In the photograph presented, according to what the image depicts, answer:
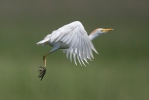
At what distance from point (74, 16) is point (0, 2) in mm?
2168

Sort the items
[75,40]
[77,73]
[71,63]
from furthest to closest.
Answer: [71,63] < [77,73] < [75,40]

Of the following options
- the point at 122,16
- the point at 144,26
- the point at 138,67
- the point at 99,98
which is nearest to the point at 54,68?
the point at 138,67

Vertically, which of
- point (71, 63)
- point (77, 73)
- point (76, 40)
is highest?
point (71, 63)

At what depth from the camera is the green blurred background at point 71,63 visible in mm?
11266

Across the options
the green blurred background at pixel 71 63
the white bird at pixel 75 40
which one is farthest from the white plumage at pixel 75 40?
the green blurred background at pixel 71 63

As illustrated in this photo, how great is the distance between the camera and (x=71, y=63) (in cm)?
1390

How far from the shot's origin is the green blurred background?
11.3 metres

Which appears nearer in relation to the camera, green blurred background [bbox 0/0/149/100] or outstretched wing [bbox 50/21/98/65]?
outstretched wing [bbox 50/21/98/65]

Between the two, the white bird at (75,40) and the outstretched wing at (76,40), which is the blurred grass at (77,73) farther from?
the outstretched wing at (76,40)

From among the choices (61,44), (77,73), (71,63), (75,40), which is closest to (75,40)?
(75,40)

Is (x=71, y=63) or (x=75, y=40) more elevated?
(x=71, y=63)

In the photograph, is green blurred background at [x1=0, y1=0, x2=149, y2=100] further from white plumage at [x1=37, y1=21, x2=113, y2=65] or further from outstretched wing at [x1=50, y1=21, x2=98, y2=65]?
outstretched wing at [x1=50, y1=21, x2=98, y2=65]

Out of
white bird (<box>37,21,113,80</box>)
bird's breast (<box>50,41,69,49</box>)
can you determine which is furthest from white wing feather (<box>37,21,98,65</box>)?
bird's breast (<box>50,41,69,49</box>)

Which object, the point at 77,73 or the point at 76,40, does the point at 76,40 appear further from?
the point at 77,73
